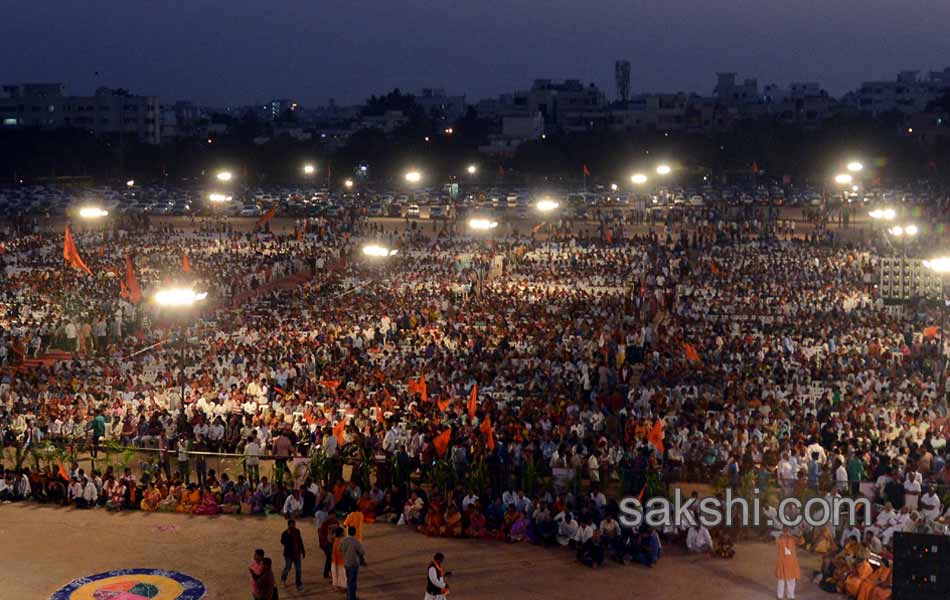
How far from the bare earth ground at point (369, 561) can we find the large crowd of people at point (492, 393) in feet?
1.20

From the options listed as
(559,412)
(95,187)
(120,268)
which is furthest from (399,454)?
(95,187)

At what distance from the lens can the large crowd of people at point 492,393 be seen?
16688 mm

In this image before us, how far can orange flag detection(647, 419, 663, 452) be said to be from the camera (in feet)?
60.4

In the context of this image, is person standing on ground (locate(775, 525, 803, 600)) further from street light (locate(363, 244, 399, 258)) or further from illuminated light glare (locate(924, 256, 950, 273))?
street light (locate(363, 244, 399, 258))

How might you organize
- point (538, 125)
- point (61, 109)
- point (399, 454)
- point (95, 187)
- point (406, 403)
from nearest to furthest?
point (399, 454) < point (406, 403) < point (95, 187) < point (538, 125) < point (61, 109)

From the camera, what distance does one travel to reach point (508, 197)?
75938 mm

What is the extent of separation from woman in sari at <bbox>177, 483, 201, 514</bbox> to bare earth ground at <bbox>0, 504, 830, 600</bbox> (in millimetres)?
188

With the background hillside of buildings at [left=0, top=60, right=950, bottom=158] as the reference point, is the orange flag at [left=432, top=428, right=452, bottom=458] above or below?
below

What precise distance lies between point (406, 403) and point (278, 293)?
1580 cm

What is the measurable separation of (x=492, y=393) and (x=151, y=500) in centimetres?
824

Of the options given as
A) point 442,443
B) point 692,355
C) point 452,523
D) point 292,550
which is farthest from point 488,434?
point 692,355

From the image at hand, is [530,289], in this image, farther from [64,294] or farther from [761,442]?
[761,442]

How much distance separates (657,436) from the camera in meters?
18.5

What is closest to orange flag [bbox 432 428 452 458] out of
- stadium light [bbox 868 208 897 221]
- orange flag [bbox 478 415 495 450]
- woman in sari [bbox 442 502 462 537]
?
orange flag [bbox 478 415 495 450]
